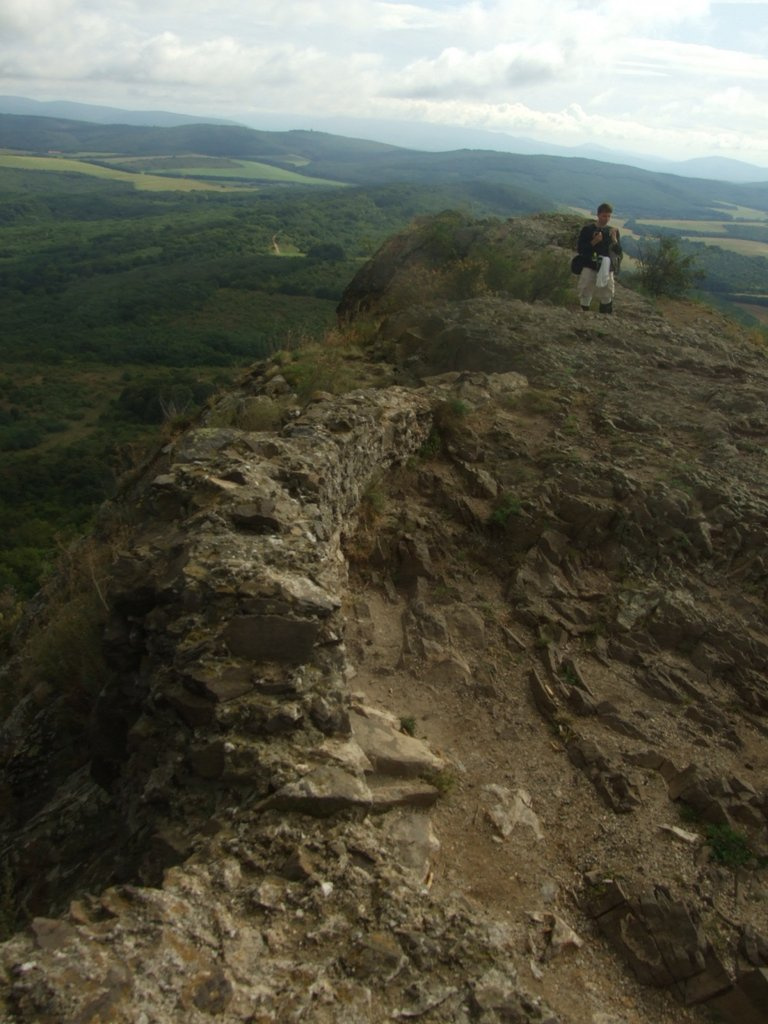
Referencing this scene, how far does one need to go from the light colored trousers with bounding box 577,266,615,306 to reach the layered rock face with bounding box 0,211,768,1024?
407 cm

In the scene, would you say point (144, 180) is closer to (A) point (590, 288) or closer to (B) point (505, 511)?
(A) point (590, 288)

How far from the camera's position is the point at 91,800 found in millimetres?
5590

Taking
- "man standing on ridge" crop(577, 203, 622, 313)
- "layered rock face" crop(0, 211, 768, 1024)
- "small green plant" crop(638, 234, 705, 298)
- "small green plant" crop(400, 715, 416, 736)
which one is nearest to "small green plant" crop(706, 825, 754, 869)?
"layered rock face" crop(0, 211, 768, 1024)

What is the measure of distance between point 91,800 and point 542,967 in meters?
3.44

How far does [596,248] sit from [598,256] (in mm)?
142

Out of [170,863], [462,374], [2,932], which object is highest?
[462,374]

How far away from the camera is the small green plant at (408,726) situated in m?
5.85

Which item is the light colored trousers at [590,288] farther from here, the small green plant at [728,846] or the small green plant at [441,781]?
the small green plant at [441,781]

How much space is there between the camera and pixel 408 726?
5883 millimetres

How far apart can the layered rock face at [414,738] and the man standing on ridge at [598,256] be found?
13.2 feet

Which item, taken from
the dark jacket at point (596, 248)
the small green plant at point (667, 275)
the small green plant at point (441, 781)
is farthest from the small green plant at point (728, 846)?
the small green plant at point (667, 275)

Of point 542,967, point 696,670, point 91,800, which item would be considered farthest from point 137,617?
point 696,670

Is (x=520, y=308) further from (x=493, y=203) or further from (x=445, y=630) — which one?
(x=493, y=203)

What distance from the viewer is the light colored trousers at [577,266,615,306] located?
13344 millimetres
